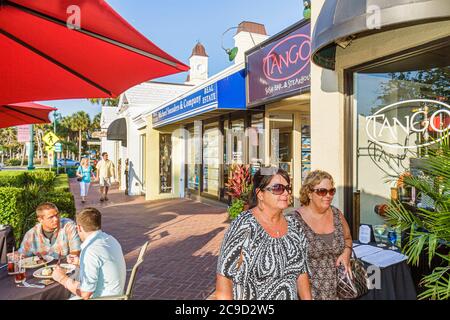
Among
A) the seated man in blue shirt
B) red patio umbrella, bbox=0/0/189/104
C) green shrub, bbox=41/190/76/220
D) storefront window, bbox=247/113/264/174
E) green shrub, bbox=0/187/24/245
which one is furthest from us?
storefront window, bbox=247/113/264/174

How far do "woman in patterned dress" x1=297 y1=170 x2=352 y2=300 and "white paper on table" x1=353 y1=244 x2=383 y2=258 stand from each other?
442 millimetres

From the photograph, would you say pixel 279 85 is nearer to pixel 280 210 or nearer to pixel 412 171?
pixel 412 171

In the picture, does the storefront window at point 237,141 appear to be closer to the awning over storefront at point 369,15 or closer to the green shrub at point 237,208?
the green shrub at point 237,208

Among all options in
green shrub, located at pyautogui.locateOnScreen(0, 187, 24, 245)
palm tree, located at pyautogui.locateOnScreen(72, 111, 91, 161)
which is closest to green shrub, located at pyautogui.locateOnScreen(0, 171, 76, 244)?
green shrub, located at pyautogui.locateOnScreen(0, 187, 24, 245)

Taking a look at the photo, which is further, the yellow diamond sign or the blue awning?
the yellow diamond sign

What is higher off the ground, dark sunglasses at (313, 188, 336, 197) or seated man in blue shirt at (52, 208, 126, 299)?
dark sunglasses at (313, 188, 336, 197)

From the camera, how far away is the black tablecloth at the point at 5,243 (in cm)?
401

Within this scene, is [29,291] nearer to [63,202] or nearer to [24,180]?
[63,202]

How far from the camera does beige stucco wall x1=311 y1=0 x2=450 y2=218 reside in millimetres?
3931

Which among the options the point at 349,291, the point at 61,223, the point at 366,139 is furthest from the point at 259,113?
the point at 349,291

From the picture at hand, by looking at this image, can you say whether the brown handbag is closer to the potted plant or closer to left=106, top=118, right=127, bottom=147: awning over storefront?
the potted plant

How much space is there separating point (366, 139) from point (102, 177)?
1129 cm

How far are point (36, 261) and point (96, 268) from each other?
43.9 inches

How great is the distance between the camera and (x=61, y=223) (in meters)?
3.98
